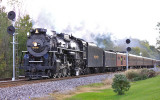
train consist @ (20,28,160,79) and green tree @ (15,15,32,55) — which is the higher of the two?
green tree @ (15,15,32,55)

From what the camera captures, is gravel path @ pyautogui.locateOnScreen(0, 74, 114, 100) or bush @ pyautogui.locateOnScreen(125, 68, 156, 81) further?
bush @ pyautogui.locateOnScreen(125, 68, 156, 81)

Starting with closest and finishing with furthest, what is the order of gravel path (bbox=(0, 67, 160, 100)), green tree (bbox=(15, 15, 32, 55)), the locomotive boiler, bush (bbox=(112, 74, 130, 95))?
1. gravel path (bbox=(0, 67, 160, 100))
2. bush (bbox=(112, 74, 130, 95))
3. the locomotive boiler
4. green tree (bbox=(15, 15, 32, 55))

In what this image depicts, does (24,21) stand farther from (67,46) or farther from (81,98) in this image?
(81,98)

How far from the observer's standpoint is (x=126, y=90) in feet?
37.5

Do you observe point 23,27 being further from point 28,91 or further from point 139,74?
point 28,91

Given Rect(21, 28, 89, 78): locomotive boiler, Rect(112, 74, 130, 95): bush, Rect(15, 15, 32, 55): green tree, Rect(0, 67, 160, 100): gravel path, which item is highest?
Rect(15, 15, 32, 55): green tree

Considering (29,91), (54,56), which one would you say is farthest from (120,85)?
(54,56)

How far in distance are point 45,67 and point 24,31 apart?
1381 centimetres

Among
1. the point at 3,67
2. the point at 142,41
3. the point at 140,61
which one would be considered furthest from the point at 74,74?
the point at 142,41

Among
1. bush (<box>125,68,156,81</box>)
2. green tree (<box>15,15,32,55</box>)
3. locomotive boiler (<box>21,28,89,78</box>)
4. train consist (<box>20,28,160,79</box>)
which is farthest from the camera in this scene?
green tree (<box>15,15,32,55</box>)

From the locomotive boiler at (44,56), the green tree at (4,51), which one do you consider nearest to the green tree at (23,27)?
the green tree at (4,51)

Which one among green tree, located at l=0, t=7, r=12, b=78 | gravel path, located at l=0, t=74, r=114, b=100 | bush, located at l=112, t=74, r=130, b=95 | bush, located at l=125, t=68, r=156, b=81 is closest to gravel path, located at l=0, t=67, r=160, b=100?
gravel path, located at l=0, t=74, r=114, b=100

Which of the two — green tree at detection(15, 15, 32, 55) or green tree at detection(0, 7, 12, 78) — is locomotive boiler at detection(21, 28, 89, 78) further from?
green tree at detection(0, 7, 12, 78)

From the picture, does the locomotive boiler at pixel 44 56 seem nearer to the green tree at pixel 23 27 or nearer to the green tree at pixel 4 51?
the green tree at pixel 23 27
